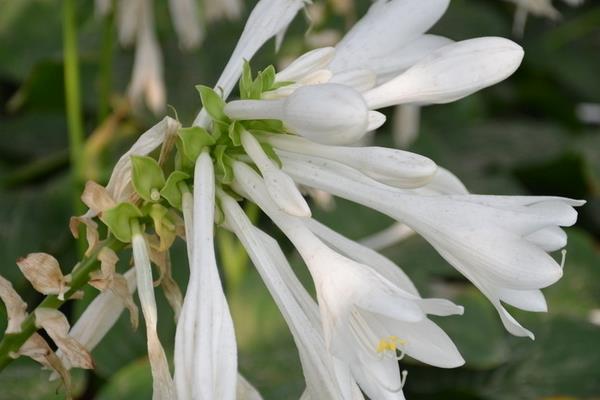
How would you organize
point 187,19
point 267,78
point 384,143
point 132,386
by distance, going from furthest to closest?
point 384,143 → point 187,19 → point 132,386 → point 267,78

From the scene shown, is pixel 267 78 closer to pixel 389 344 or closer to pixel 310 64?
pixel 310 64

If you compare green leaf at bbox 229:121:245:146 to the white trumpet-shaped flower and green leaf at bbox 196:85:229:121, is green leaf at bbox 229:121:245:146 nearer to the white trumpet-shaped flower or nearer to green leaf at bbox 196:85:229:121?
green leaf at bbox 196:85:229:121

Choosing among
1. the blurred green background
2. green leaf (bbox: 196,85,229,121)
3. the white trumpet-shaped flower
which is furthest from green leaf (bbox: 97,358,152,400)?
the white trumpet-shaped flower

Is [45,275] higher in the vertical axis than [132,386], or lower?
higher

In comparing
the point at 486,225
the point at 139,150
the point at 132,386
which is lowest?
the point at 132,386

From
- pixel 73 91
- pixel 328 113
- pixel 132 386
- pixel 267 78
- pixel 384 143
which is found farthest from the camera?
pixel 384 143

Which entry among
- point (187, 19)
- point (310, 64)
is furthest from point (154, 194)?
point (187, 19)

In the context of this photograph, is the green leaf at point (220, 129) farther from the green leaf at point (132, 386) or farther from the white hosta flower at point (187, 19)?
the white hosta flower at point (187, 19)

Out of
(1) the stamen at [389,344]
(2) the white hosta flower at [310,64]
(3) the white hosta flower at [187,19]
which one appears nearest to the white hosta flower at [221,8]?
(3) the white hosta flower at [187,19]
